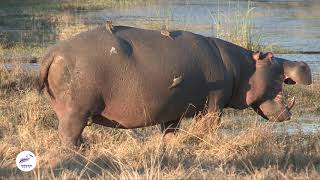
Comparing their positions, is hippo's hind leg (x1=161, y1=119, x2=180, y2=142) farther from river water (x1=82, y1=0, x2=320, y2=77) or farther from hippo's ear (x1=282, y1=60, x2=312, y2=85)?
river water (x1=82, y1=0, x2=320, y2=77)

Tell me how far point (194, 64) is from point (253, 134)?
2.82 ft

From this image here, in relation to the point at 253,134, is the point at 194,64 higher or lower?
higher

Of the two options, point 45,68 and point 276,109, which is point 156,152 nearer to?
point 45,68

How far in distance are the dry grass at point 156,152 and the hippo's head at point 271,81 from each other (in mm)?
285

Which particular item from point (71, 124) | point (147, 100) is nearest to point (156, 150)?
point (147, 100)

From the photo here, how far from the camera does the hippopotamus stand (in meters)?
7.14

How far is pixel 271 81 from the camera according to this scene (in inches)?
328

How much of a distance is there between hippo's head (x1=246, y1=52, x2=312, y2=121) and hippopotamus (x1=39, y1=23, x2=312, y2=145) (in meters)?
0.28

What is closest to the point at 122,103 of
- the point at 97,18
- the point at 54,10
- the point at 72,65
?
the point at 72,65

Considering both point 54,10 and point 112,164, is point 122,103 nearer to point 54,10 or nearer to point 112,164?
point 112,164

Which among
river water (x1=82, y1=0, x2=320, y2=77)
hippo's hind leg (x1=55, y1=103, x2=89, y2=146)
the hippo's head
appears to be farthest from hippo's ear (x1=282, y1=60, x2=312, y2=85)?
river water (x1=82, y1=0, x2=320, y2=77)

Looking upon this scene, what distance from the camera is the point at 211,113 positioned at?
778 centimetres

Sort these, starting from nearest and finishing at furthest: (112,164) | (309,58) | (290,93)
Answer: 1. (112,164)
2. (290,93)
3. (309,58)

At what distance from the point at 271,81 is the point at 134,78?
1.73m
